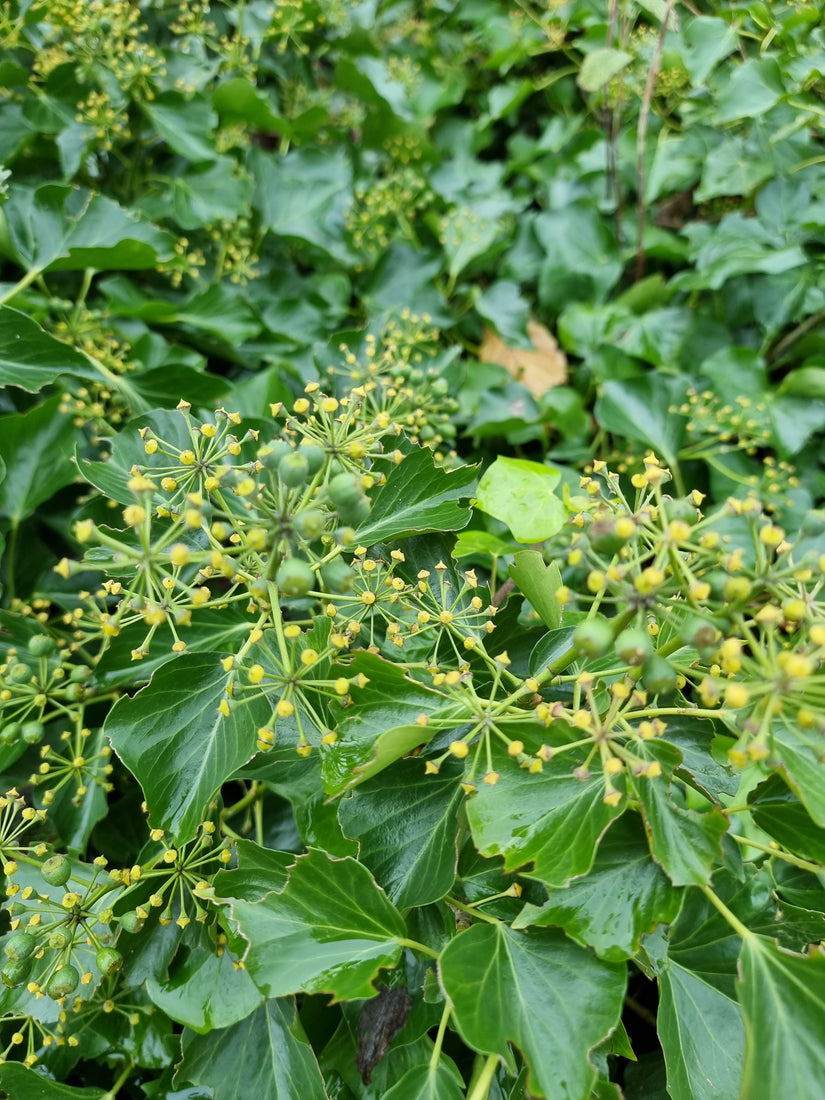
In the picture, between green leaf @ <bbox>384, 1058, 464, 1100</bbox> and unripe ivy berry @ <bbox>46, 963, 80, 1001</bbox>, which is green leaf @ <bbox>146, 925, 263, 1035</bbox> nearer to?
unripe ivy berry @ <bbox>46, 963, 80, 1001</bbox>

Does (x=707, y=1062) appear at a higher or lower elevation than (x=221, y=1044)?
higher

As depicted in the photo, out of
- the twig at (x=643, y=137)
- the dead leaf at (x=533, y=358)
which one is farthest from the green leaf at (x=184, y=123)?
the twig at (x=643, y=137)

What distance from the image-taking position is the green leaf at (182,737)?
1.03 meters

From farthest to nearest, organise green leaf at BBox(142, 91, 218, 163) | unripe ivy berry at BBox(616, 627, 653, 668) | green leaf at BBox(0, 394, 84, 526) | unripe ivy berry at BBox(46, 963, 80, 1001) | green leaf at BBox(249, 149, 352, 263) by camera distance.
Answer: green leaf at BBox(249, 149, 352, 263) < green leaf at BBox(142, 91, 218, 163) < green leaf at BBox(0, 394, 84, 526) < unripe ivy berry at BBox(46, 963, 80, 1001) < unripe ivy berry at BBox(616, 627, 653, 668)

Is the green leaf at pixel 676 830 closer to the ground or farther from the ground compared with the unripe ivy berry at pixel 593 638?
closer to the ground

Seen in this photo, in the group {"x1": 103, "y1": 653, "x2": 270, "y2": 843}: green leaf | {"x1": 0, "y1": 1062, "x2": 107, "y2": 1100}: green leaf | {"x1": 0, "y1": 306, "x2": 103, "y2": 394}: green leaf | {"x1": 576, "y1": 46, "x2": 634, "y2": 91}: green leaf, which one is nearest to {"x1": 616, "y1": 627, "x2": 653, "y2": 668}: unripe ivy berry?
{"x1": 103, "y1": 653, "x2": 270, "y2": 843}: green leaf

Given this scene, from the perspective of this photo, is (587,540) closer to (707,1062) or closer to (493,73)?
(707,1062)

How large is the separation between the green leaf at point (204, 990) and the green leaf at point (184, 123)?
6.59ft

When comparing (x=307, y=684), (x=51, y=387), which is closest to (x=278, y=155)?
(x=51, y=387)

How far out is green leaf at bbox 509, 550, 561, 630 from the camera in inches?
41.8

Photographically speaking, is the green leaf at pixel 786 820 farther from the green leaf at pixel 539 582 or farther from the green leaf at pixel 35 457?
the green leaf at pixel 35 457

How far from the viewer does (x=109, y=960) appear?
106cm

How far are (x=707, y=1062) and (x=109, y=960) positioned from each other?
87 centimetres

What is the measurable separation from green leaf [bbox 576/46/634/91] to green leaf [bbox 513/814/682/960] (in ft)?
6.21
